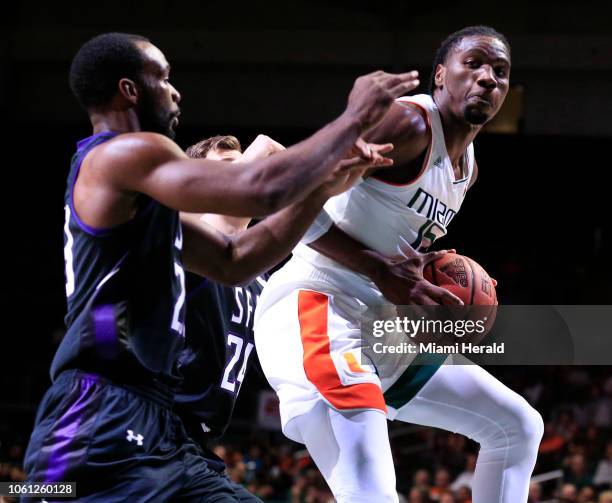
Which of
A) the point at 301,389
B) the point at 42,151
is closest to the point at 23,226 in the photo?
the point at 42,151

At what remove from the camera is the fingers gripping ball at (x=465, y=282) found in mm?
3496

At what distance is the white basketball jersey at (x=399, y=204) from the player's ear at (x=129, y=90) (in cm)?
103

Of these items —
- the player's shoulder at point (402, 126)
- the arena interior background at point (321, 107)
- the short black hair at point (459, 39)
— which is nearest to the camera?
the player's shoulder at point (402, 126)

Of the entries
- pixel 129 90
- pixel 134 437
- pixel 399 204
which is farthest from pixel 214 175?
pixel 399 204

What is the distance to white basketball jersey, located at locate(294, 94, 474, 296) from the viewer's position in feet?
11.2

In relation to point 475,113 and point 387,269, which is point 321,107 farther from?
point 387,269

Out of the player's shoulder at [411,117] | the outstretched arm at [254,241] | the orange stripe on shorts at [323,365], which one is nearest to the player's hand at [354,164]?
the outstretched arm at [254,241]

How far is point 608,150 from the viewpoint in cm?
1271

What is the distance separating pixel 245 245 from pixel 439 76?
127 centimetres

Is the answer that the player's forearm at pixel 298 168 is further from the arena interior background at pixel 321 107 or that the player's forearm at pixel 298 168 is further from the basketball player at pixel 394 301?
the arena interior background at pixel 321 107

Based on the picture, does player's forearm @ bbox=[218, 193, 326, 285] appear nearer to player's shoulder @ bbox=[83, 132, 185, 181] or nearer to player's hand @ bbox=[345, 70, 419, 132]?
player's hand @ bbox=[345, 70, 419, 132]

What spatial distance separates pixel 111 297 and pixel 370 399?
1.13 meters

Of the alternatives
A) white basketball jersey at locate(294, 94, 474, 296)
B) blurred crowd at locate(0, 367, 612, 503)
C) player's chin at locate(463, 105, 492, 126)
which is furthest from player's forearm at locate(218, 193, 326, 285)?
blurred crowd at locate(0, 367, 612, 503)

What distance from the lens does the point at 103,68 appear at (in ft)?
8.64
